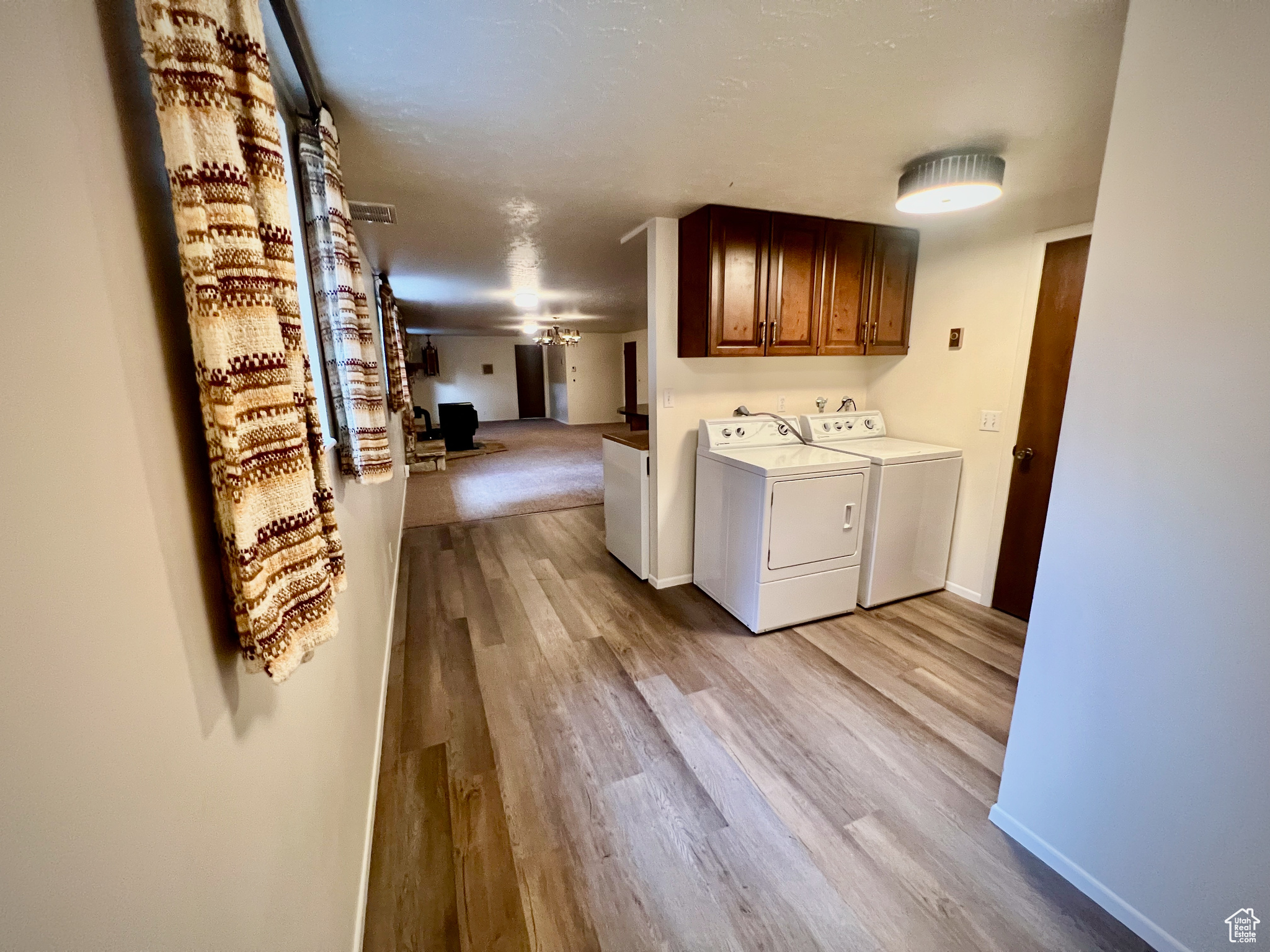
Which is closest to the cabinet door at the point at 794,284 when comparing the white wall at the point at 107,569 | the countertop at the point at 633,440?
the countertop at the point at 633,440

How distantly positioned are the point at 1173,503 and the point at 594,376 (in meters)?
10.2

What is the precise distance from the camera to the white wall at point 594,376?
10.6 metres

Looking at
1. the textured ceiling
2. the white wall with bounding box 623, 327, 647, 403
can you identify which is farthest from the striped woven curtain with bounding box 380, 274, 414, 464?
the white wall with bounding box 623, 327, 647, 403

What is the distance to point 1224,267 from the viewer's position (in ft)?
3.29

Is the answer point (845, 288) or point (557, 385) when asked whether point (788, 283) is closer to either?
point (845, 288)

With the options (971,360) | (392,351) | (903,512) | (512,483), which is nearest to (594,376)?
(512,483)

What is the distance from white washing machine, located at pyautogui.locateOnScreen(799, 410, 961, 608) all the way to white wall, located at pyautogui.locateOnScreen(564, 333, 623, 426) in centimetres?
799

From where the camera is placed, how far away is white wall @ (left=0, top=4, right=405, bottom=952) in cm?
34

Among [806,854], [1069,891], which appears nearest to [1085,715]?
[1069,891]

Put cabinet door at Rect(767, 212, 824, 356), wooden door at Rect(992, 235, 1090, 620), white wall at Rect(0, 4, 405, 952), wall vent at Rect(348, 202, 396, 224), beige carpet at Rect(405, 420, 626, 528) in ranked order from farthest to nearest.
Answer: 1. beige carpet at Rect(405, 420, 626, 528)
2. cabinet door at Rect(767, 212, 824, 356)
3. wooden door at Rect(992, 235, 1090, 620)
4. wall vent at Rect(348, 202, 396, 224)
5. white wall at Rect(0, 4, 405, 952)

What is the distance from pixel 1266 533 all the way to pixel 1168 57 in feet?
3.29

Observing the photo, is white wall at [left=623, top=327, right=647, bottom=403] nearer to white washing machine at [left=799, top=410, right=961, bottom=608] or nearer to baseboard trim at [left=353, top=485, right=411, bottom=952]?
white washing machine at [left=799, top=410, right=961, bottom=608]

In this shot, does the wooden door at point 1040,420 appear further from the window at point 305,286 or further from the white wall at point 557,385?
the white wall at point 557,385

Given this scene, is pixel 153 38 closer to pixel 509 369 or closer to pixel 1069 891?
pixel 1069 891
